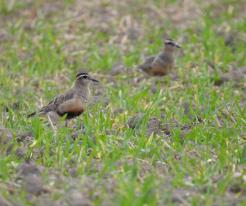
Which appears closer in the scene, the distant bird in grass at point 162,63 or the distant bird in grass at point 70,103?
the distant bird in grass at point 70,103

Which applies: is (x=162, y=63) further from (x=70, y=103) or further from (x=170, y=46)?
(x=70, y=103)

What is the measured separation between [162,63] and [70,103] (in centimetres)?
274

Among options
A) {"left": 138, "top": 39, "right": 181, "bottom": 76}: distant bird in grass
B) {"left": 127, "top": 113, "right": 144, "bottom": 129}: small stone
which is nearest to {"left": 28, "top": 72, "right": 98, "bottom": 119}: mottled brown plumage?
{"left": 127, "top": 113, "right": 144, "bottom": 129}: small stone

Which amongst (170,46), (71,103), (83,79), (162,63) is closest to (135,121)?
(71,103)

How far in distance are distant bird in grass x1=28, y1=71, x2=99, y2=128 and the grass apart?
0.56 ft

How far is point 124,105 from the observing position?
10.4 m

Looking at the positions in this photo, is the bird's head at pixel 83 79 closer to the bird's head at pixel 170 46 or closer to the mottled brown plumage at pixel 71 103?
the mottled brown plumage at pixel 71 103

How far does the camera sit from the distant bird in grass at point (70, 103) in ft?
31.9

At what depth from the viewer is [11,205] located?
668cm

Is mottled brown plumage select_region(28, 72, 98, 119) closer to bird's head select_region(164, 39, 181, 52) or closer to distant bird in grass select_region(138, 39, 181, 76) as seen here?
distant bird in grass select_region(138, 39, 181, 76)

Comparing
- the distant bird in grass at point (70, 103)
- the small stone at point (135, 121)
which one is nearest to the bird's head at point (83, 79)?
the distant bird in grass at point (70, 103)

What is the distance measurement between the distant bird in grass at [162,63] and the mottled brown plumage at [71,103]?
2.07 m

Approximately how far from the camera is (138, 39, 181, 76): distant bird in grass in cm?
1214

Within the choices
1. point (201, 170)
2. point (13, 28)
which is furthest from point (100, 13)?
point (201, 170)
